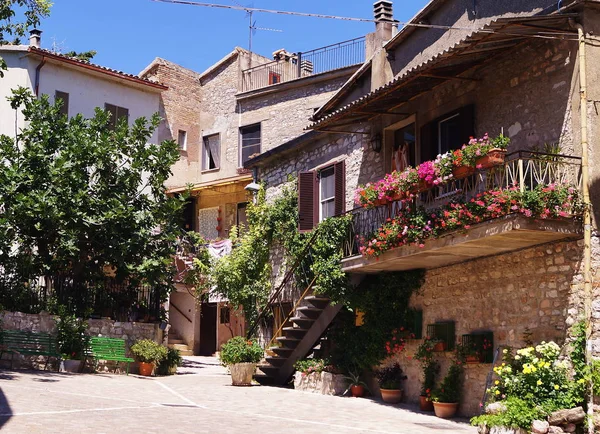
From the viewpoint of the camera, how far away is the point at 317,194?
64.8 feet

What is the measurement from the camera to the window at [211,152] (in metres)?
34.2

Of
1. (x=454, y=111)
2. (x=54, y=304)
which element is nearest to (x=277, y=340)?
(x=54, y=304)

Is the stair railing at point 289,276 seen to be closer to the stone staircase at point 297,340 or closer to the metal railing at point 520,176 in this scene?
the stone staircase at point 297,340

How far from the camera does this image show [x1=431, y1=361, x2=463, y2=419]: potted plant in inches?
560

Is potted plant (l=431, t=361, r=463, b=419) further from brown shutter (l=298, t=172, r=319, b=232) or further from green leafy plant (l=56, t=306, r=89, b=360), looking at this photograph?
green leafy plant (l=56, t=306, r=89, b=360)

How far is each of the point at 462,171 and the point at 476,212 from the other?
0.82 metres

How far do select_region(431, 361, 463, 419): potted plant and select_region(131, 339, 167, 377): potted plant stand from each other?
338 inches

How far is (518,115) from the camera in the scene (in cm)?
1353

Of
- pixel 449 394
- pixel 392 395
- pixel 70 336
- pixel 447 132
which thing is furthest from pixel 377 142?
pixel 70 336

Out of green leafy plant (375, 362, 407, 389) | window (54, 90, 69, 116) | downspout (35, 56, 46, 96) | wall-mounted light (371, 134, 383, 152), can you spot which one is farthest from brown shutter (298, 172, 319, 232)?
downspout (35, 56, 46, 96)

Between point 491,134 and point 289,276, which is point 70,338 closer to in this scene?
point 289,276

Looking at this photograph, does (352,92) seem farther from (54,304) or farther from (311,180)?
(54,304)

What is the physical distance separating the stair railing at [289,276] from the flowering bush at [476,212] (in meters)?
4.07

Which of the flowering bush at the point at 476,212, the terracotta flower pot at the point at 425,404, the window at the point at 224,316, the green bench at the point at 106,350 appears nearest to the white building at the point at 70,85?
the window at the point at 224,316
